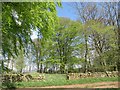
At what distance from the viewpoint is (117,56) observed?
2.35 metres

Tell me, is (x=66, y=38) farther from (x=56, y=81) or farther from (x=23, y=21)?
(x=56, y=81)

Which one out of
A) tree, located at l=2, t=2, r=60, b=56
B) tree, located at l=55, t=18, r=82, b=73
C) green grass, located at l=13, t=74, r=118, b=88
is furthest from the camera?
green grass, located at l=13, t=74, r=118, b=88

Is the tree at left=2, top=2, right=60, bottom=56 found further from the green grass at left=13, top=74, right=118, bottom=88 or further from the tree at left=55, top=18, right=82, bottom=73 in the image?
the green grass at left=13, top=74, right=118, bottom=88

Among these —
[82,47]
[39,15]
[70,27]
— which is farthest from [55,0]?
[82,47]

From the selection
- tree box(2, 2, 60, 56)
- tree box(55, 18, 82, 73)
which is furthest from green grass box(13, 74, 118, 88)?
tree box(2, 2, 60, 56)

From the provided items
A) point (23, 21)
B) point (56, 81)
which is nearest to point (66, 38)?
point (23, 21)

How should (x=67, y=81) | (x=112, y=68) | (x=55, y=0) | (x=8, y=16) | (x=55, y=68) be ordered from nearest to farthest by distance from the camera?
1. (x=8, y=16)
2. (x=55, y=0)
3. (x=55, y=68)
4. (x=112, y=68)
5. (x=67, y=81)

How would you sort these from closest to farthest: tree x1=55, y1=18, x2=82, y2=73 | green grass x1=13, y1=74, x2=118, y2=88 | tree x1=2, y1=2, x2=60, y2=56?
tree x1=2, y1=2, x2=60, y2=56
tree x1=55, y1=18, x2=82, y2=73
green grass x1=13, y1=74, x2=118, y2=88

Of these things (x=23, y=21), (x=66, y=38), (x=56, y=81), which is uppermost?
(x=23, y=21)

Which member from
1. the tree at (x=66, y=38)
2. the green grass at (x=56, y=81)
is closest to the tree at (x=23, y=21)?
the tree at (x=66, y=38)

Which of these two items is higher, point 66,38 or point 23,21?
point 23,21

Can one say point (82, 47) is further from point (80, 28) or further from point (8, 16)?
point (8, 16)

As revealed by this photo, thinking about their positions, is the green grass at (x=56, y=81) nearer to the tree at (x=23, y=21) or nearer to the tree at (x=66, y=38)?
the tree at (x=66, y=38)

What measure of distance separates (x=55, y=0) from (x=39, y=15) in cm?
21
